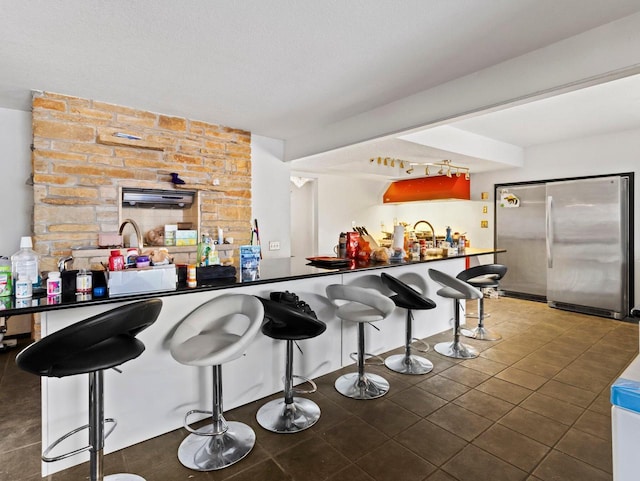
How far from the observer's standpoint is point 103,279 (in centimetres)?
191

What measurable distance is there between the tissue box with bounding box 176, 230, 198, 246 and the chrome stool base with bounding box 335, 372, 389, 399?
7.34ft

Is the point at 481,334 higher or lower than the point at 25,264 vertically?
lower

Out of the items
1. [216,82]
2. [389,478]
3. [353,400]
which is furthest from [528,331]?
[216,82]

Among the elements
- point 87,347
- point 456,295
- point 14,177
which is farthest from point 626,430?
point 14,177

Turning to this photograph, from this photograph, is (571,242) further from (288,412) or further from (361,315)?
(288,412)

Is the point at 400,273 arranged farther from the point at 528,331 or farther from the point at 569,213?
the point at 569,213

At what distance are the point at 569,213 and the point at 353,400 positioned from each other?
435 cm

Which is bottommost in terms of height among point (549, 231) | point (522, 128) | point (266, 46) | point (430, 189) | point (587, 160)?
point (549, 231)

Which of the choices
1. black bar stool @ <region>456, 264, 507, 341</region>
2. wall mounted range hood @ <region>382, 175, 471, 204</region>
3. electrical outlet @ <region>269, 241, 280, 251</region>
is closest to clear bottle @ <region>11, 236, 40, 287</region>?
electrical outlet @ <region>269, 241, 280, 251</region>

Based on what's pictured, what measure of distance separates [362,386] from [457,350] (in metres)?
1.25

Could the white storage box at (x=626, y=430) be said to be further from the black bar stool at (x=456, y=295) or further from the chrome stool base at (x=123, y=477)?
the black bar stool at (x=456, y=295)

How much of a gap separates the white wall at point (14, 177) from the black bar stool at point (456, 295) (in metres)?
4.30

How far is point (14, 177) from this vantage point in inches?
141

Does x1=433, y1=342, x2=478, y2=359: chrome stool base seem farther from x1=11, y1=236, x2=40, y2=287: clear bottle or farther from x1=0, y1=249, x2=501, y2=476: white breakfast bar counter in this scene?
x1=11, y1=236, x2=40, y2=287: clear bottle
